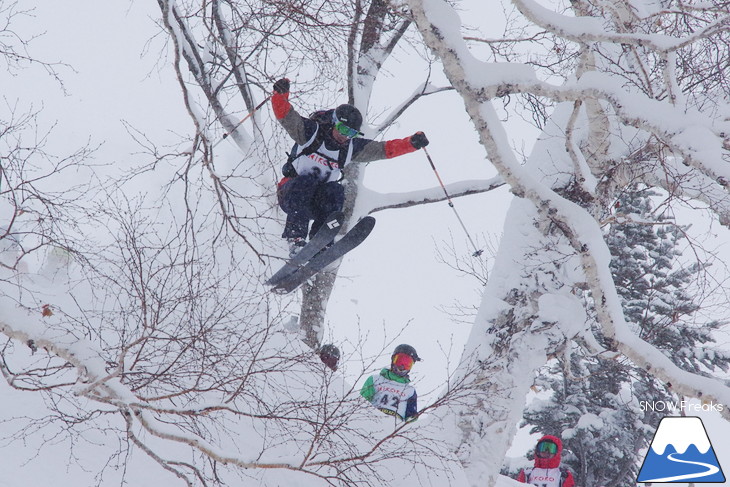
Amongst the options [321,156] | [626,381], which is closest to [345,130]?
[321,156]

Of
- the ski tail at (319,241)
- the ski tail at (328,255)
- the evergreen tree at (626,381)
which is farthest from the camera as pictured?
the evergreen tree at (626,381)

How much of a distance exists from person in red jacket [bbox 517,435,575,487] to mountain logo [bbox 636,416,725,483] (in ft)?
18.6

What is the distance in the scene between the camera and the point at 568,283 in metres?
6.21

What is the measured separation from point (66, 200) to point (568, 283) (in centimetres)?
461

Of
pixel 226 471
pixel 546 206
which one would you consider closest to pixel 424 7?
pixel 546 206

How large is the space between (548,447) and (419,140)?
17.8 feet

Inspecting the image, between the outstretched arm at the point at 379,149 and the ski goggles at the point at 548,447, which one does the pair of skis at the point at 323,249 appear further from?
the ski goggles at the point at 548,447

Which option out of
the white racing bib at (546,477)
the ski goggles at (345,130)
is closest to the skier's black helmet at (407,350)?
the ski goggles at (345,130)

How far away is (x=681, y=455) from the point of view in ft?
12.8

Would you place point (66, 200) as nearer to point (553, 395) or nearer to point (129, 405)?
point (129, 405)

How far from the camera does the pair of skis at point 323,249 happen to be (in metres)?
7.07

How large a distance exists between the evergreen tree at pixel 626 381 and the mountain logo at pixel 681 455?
22.3 feet

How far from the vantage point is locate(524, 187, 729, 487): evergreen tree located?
10984mm

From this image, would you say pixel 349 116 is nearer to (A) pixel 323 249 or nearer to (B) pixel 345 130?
(B) pixel 345 130
